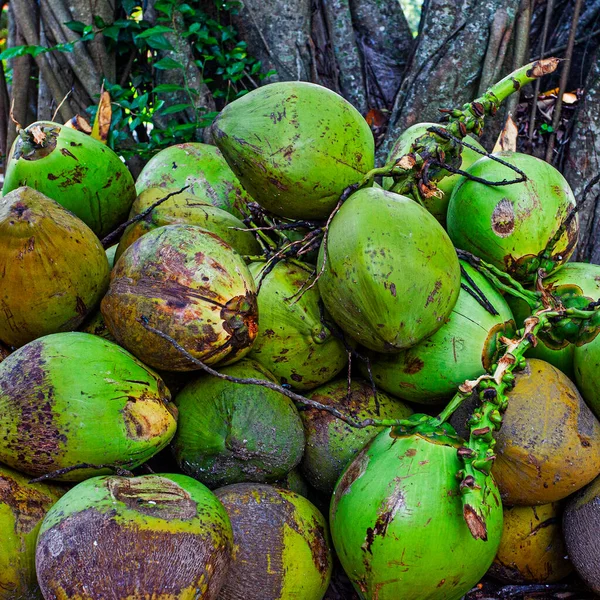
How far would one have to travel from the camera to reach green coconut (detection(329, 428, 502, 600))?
167 centimetres

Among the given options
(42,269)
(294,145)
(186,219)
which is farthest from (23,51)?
(294,145)

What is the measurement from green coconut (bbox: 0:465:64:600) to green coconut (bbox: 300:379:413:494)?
82 centimetres

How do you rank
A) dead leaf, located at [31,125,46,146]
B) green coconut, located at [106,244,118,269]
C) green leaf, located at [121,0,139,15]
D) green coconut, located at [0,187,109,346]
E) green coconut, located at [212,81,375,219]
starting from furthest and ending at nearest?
1. green leaf, located at [121,0,139,15]
2. green coconut, located at [106,244,118,269]
3. dead leaf, located at [31,125,46,146]
4. green coconut, located at [212,81,375,219]
5. green coconut, located at [0,187,109,346]

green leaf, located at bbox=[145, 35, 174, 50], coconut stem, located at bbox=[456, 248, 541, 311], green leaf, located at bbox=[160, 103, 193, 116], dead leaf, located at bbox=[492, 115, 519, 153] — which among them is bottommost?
coconut stem, located at bbox=[456, 248, 541, 311]

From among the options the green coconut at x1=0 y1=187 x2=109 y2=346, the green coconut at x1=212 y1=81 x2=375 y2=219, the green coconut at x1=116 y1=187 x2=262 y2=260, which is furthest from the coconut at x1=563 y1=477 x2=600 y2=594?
the green coconut at x1=0 y1=187 x2=109 y2=346

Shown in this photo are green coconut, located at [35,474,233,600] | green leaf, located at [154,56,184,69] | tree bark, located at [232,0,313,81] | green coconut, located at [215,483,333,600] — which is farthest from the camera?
tree bark, located at [232,0,313,81]

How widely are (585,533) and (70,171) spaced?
208 centimetres

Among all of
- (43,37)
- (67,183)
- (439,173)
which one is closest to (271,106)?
(439,173)

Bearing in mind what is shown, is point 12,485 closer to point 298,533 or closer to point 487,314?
point 298,533

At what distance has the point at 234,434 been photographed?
76.3 inches

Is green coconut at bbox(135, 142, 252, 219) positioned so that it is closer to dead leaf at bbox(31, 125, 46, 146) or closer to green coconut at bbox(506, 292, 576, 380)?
dead leaf at bbox(31, 125, 46, 146)

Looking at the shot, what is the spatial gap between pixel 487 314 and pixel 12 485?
150 cm

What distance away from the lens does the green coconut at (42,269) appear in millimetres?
1875

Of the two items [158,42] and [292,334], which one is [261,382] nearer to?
[292,334]
